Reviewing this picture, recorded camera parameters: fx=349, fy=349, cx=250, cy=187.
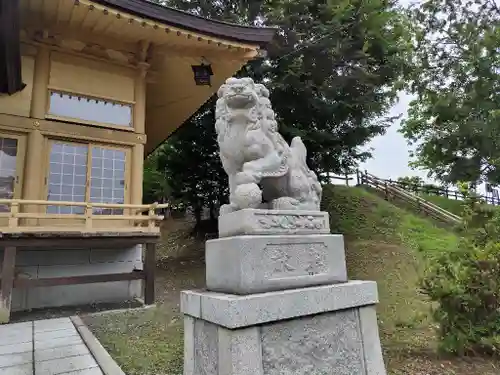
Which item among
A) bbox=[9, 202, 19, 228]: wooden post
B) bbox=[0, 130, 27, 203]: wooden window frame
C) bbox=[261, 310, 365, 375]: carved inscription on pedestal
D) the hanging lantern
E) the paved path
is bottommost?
the paved path

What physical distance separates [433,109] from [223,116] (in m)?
8.57

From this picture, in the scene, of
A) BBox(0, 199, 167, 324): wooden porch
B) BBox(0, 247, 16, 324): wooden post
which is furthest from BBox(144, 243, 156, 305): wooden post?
BBox(0, 247, 16, 324): wooden post

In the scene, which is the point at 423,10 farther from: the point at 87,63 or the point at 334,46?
the point at 87,63

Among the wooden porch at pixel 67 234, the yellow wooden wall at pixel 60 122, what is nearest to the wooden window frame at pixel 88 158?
the yellow wooden wall at pixel 60 122

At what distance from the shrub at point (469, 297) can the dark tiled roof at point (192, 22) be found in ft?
18.0

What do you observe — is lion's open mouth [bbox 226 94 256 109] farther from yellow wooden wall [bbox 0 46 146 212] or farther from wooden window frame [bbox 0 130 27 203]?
wooden window frame [bbox 0 130 27 203]

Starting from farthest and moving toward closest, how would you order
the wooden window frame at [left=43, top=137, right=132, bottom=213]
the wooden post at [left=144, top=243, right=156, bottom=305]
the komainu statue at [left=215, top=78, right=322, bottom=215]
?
the wooden window frame at [left=43, top=137, right=132, bottom=213] → the wooden post at [left=144, top=243, right=156, bottom=305] → the komainu statue at [left=215, top=78, right=322, bottom=215]

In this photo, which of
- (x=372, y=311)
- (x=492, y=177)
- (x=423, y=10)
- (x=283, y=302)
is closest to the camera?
(x=283, y=302)

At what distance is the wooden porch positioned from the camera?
217 inches

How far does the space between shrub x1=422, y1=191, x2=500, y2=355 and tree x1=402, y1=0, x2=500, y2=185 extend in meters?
5.89

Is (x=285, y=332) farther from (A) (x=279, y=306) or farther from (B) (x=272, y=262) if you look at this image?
(B) (x=272, y=262)

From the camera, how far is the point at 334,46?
27.8 ft

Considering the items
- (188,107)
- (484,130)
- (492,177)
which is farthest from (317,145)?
(492,177)

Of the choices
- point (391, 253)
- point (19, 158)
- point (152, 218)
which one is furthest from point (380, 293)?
point (19, 158)
